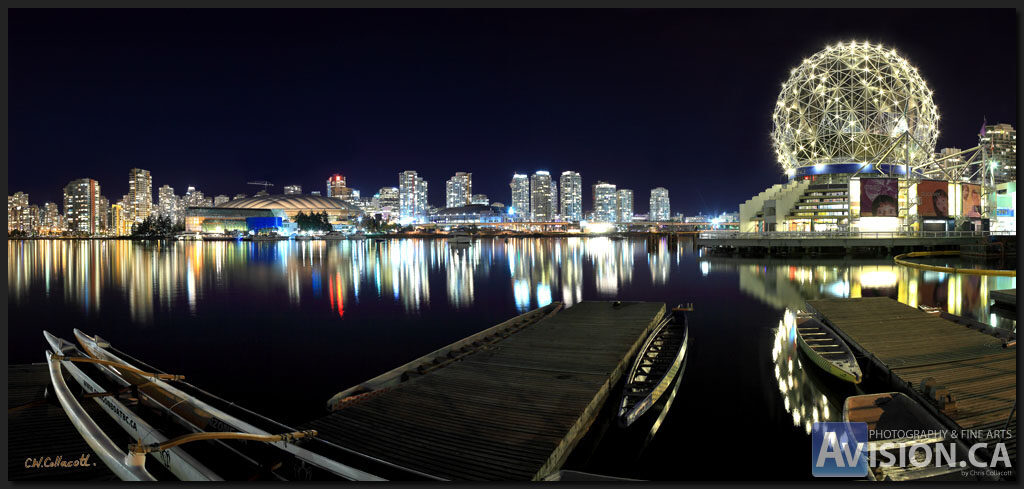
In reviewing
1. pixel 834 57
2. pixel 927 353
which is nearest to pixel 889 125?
pixel 834 57

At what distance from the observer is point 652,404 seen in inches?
377

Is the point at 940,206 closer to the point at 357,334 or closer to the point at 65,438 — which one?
the point at 357,334

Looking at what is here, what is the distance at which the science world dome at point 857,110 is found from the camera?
62031mm

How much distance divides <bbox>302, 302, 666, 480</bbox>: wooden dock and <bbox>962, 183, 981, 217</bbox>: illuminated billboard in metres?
64.4

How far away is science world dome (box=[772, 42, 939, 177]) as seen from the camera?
204 feet

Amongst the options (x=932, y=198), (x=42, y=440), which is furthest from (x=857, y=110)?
(x=42, y=440)

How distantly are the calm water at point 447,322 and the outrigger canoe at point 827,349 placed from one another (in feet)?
1.53

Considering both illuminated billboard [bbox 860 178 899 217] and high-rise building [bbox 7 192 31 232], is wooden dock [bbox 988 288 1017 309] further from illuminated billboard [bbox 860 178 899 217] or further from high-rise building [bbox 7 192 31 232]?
high-rise building [bbox 7 192 31 232]

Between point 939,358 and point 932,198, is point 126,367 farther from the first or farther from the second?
point 932,198

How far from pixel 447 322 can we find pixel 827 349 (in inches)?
501

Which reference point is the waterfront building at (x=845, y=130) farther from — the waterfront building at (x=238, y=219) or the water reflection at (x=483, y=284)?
the waterfront building at (x=238, y=219)

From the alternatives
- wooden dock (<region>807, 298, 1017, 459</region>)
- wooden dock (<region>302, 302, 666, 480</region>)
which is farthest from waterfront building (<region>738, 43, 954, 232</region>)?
wooden dock (<region>302, 302, 666, 480</region>)

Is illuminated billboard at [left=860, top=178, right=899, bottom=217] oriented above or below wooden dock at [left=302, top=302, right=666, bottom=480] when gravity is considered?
above

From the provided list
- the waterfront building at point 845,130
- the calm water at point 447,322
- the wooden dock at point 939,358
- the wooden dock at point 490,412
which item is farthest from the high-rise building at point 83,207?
the wooden dock at point 939,358
